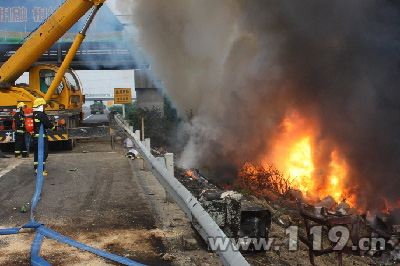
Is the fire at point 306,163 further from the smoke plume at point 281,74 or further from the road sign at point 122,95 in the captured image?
the road sign at point 122,95

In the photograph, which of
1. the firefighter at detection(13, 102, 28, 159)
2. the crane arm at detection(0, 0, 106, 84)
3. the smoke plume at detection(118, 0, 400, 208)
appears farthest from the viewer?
the crane arm at detection(0, 0, 106, 84)

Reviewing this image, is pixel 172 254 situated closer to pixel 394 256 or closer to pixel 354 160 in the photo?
pixel 394 256

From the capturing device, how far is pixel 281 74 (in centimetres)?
1291

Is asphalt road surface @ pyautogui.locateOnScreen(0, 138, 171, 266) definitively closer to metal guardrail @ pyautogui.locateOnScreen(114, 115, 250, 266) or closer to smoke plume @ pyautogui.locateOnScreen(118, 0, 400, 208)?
metal guardrail @ pyautogui.locateOnScreen(114, 115, 250, 266)

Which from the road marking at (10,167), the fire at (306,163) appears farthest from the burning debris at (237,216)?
the fire at (306,163)

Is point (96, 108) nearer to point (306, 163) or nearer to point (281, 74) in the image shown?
point (281, 74)

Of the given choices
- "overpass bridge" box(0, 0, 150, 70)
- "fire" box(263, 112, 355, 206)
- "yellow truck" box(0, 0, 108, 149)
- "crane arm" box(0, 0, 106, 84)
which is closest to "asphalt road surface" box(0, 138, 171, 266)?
"yellow truck" box(0, 0, 108, 149)

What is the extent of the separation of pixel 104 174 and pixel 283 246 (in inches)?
189

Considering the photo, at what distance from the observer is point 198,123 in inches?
669

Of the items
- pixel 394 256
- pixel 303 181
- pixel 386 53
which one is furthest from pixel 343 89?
pixel 394 256

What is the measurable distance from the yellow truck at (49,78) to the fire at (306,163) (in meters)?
6.21

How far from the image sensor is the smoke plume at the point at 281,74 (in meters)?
10.2

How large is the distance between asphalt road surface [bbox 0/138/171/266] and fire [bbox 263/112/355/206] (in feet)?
19.1

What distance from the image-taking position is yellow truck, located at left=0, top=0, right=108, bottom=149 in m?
11.3
